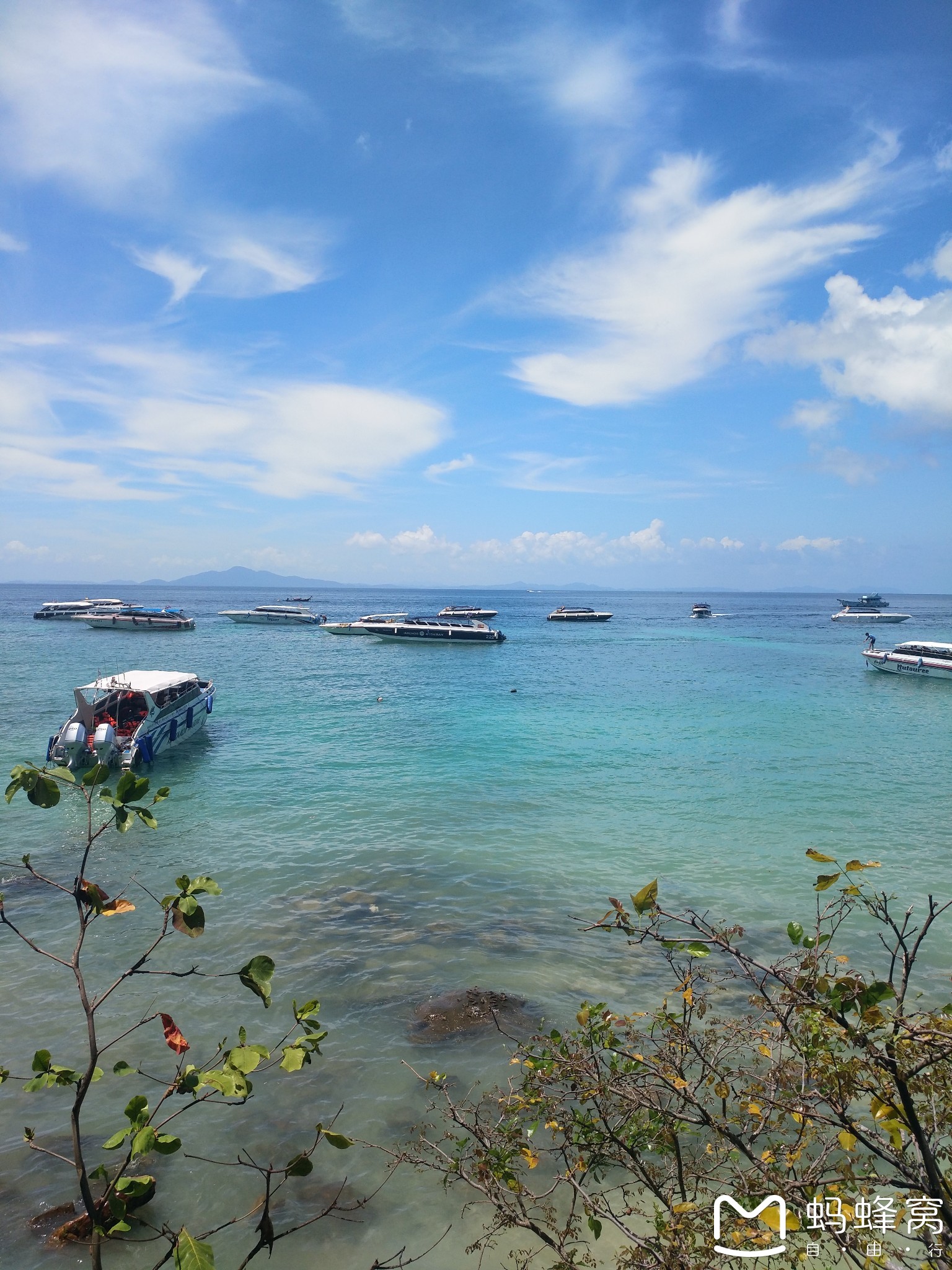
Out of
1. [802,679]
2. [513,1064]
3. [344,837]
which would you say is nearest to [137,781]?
[513,1064]

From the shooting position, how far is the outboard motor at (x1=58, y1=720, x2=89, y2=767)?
2289 centimetres

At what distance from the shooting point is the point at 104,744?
2330 centimetres

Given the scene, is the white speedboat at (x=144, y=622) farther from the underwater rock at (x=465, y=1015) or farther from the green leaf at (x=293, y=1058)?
the green leaf at (x=293, y=1058)

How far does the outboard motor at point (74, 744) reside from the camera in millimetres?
22891

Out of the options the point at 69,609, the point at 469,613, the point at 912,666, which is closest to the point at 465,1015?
the point at 912,666

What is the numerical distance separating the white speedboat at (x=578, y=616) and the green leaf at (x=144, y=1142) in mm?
123467

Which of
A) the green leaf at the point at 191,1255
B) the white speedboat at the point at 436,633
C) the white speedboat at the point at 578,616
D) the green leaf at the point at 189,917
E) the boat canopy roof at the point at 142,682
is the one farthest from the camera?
the white speedboat at the point at 578,616

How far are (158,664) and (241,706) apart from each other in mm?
20388

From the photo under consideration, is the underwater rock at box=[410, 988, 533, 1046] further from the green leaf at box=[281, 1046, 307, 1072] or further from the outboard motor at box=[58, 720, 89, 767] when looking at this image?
the outboard motor at box=[58, 720, 89, 767]

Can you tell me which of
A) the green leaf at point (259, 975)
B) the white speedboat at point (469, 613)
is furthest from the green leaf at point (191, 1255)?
the white speedboat at point (469, 613)

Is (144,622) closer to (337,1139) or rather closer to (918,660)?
(918,660)

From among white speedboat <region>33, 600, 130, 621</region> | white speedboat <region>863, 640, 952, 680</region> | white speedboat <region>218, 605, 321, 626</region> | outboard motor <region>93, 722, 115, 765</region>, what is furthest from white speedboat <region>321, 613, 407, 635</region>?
outboard motor <region>93, 722, 115, 765</region>

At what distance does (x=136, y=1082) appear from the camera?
9.42 metres

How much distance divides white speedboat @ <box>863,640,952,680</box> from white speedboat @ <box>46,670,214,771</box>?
48949 millimetres
